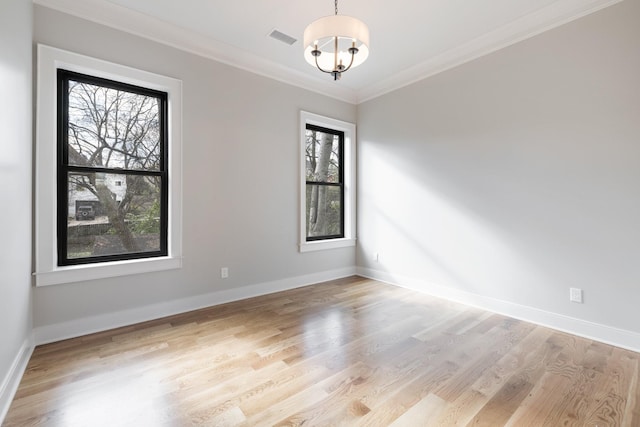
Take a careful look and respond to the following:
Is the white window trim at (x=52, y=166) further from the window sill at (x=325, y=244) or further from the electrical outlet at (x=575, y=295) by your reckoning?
the electrical outlet at (x=575, y=295)

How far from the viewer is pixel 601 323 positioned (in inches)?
96.9

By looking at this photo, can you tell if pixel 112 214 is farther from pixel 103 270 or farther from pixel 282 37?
pixel 282 37

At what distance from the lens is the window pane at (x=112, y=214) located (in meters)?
2.58

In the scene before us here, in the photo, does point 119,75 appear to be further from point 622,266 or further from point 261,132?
point 622,266

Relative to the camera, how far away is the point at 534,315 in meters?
2.84

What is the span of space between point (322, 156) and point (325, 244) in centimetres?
135

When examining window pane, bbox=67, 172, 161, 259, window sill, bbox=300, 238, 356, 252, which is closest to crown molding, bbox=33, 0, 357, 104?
window pane, bbox=67, 172, 161, 259

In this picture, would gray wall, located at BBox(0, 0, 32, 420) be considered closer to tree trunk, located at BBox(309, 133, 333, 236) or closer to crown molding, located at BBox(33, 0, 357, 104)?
crown molding, located at BBox(33, 0, 357, 104)

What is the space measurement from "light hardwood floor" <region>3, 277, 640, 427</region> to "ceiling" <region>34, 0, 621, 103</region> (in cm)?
284

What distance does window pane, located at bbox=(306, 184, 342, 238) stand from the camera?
168 inches

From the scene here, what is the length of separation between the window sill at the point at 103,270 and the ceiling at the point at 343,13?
219 cm

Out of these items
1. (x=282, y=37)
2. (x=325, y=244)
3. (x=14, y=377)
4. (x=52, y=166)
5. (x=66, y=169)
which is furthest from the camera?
(x=325, y=244)

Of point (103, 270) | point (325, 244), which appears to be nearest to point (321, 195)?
point (325, 244)

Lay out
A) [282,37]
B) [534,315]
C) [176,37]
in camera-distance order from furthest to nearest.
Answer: [282,37], [176,37], [534,315]
